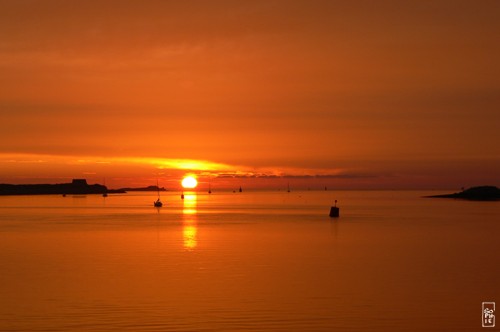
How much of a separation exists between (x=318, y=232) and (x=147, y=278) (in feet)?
126

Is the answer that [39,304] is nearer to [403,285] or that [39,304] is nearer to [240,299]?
[240,299]

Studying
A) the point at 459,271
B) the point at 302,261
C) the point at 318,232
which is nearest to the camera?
the point at 459,271

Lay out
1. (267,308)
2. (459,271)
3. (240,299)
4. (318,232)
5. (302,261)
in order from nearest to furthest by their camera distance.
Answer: (267,308) < (240,299) < (459,271) < (302,261) < (318,232)

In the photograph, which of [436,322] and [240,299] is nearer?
[436,322]

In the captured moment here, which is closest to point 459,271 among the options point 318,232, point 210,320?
point 210,320

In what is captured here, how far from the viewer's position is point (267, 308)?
2594 cm

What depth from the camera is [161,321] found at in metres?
23.4

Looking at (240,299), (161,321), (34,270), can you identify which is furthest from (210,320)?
(34,270)

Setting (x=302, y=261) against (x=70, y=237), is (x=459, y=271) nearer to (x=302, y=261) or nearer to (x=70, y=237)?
(x=302, y=261)

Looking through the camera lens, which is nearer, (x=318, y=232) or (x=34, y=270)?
(x=34, y=270)

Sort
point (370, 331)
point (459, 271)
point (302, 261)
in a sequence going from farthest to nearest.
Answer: point (302, 261), point (459, 271), point (370, 331)

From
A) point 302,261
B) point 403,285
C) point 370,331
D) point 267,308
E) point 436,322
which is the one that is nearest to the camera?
point 370,331

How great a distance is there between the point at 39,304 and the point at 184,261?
16.2 metres

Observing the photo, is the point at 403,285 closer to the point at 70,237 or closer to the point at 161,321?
the point at 161,321
